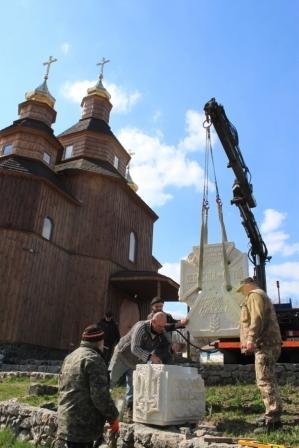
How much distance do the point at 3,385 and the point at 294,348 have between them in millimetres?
6865

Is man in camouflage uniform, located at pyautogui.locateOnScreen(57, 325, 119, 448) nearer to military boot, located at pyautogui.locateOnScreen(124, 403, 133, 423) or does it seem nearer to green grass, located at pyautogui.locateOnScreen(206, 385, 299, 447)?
green grass, located at pyautogui.locateOnScreen(206, 385, 299, 447)

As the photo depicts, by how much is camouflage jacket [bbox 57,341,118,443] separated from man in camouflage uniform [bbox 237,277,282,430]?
84.7 inches

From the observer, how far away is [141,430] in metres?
4.69

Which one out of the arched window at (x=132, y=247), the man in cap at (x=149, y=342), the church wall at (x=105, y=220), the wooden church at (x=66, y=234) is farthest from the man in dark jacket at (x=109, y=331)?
the arched window at (x=132, y=247)

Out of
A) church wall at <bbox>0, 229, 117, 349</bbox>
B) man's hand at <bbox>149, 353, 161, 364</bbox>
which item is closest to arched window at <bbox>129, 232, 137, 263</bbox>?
church wall at <bbox>0, 229, 117, 349</bbox>

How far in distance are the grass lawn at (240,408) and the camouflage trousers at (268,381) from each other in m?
0.23

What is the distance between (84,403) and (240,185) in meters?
10.2

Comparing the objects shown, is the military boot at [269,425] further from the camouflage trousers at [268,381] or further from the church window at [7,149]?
the church window at [7,149]

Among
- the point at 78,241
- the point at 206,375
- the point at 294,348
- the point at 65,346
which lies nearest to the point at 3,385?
the point at 206,375

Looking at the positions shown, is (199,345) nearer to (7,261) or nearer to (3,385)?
(3,385)

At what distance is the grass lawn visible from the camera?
4754 millimetres

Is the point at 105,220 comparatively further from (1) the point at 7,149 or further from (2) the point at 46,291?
(1) the point at 7,149

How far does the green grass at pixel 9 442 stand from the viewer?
211 inches

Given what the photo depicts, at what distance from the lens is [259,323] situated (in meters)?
5.43
